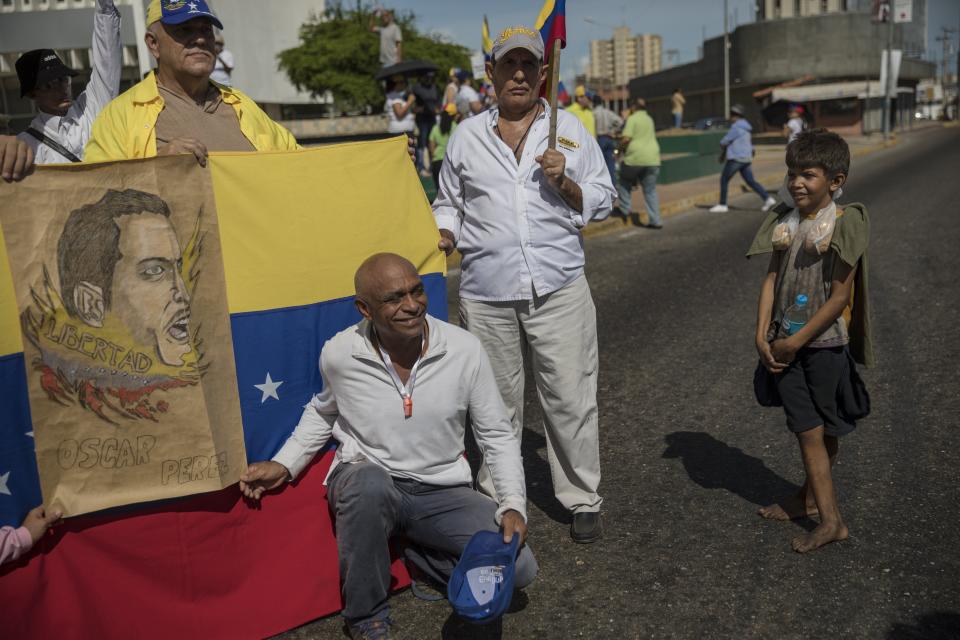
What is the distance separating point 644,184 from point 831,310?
32.4 ft

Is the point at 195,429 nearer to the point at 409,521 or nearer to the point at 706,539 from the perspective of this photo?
the point at 409,521

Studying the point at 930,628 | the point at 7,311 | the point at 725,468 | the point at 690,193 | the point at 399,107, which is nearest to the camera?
the point at 7,311

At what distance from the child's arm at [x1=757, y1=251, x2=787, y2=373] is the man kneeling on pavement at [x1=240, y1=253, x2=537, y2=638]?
1105 millimetres

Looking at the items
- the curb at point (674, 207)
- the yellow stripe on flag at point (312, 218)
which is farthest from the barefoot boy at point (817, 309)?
the curb at point (674, 207)

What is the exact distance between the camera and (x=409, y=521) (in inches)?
118

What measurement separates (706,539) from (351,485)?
59.1 inches

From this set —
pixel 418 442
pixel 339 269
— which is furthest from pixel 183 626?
pixel 339 269

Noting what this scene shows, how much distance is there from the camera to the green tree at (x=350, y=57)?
5003 cm

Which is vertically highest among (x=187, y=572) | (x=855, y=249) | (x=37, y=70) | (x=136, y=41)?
(x=136, y=41)

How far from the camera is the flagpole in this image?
3260 millimetres

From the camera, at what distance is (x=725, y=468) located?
4.25m

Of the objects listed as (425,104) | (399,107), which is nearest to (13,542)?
(399,107)

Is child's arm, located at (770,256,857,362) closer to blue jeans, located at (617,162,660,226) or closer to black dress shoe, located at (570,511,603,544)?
black dress shoe, located at (570,511,603,544)

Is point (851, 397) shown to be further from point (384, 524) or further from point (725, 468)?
point (384, 524)
